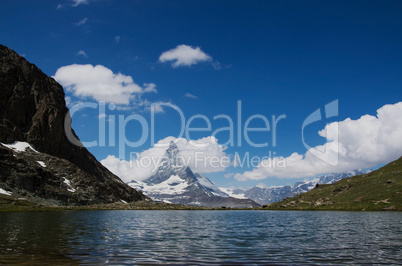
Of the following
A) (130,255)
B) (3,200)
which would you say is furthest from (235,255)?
(3,200)

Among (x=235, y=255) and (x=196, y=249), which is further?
(x=196, y=249)

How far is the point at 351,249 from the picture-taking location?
35875 millimetres

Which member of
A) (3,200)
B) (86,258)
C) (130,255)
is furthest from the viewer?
(3,200)

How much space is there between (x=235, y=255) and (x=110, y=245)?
16981mm

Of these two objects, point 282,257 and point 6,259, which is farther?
point 282,257

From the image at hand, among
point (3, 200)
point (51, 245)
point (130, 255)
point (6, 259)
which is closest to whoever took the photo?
point (6, 259)

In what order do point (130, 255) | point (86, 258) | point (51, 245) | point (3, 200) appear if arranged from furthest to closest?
point (3, 200) < point (51, 245) < point (130, 255) < point (86, 258)

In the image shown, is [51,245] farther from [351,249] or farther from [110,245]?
[351,249]

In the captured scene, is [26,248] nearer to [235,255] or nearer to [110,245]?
[110,245]

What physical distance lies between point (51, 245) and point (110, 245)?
7058 mm

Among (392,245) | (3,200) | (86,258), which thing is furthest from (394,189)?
(3,200)

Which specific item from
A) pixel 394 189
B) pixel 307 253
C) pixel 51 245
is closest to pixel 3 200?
pixel 51 245

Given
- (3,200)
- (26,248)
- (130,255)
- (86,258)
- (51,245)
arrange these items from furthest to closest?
(3,200) → (51,245) → (26,248) → (130,255) → (86,258)

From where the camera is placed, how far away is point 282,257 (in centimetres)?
3103
